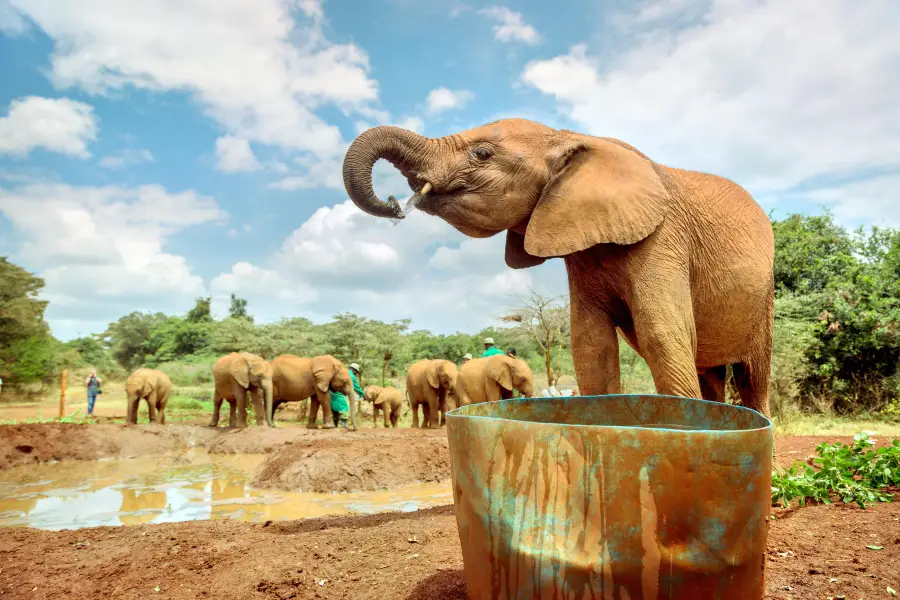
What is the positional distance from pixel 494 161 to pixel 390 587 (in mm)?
2605

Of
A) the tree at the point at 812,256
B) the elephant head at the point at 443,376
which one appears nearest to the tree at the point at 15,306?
the elephant head at the point at 443,376

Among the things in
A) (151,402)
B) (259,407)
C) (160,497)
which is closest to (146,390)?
(151,402)

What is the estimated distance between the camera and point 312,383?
18.1 meters

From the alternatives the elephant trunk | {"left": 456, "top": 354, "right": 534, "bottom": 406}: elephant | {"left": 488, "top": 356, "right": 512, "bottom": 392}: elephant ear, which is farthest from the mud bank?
{"left": 488, "top": 356, "right": 512, "bottom": 392}: elephant ear

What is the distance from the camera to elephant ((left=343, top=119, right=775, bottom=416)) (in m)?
3.99

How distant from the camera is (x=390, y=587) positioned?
2965mm

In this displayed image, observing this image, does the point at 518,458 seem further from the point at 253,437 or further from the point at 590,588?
the point at 253,437

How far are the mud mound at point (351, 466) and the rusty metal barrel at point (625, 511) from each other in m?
8.37

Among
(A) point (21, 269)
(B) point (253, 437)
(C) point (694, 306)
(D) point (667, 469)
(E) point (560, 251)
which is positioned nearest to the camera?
(D) point (667, 469)

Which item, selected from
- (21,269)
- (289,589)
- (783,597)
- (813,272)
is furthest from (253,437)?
(21,269)

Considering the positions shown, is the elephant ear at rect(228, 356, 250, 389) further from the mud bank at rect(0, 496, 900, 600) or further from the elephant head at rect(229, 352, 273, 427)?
the mud bank at rect(0, 496, 900, 600)

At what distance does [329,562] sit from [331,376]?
46.6 feet

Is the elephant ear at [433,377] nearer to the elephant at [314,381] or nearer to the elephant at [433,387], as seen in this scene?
the elephant at [433,387]

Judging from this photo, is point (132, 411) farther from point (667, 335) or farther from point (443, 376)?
point (667, 335)
